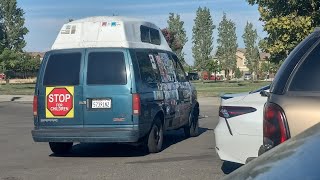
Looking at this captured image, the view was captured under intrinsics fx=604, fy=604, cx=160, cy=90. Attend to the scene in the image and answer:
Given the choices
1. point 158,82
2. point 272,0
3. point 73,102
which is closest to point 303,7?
point 272,0

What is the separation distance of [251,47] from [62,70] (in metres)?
84.9

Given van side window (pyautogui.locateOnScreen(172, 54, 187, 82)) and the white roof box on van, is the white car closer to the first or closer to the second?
the white roof box on van

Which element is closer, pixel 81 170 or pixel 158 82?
pixel 81 170

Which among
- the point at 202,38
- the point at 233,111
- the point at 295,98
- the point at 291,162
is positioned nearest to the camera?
the point at 291,162

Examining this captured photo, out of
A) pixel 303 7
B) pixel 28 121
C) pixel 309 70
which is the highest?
pixel 303 7

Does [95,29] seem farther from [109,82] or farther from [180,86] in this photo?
[180,86]

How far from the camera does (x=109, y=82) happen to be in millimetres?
10102

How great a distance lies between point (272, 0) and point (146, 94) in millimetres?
11014

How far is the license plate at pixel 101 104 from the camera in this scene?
1004 cm

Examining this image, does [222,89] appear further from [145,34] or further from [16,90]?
[145,34]

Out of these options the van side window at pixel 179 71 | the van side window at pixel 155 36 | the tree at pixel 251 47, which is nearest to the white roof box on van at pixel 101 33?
the van side window at pixel 155 36

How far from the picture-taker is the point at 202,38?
274 feet

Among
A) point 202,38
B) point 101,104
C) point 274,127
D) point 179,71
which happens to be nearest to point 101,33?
point 101,104

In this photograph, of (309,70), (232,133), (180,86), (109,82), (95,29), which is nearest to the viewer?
(309,70)
